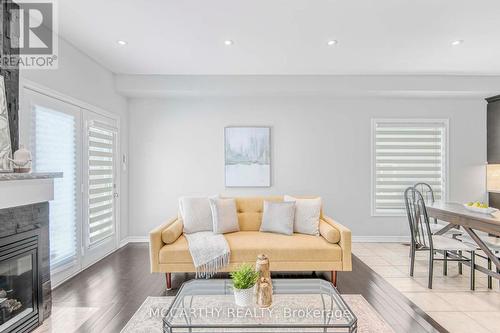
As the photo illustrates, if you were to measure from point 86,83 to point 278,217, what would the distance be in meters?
3.02

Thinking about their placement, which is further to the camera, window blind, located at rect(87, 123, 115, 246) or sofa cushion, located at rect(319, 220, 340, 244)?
window blind, located at rect(87, 123, 115, 246)

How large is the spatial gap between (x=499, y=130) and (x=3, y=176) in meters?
6.51

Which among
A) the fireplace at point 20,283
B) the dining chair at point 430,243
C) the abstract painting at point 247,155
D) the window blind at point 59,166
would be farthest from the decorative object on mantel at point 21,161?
the dining chair at point 430,243

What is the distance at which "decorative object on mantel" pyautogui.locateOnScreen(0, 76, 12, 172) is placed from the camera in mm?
2264

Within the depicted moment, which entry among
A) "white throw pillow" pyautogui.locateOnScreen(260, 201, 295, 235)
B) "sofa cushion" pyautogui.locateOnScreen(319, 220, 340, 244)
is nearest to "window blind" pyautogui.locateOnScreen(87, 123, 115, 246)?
"white throw pillow" pyautogui.locateOnScreen(260, 201, 295, 235)

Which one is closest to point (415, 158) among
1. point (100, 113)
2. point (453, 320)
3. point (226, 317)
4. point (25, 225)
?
point (453, 320)

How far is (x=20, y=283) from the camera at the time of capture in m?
2.34

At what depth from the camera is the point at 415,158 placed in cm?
514

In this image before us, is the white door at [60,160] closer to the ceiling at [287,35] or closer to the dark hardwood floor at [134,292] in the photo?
the dark hardwood floor at [134,292]

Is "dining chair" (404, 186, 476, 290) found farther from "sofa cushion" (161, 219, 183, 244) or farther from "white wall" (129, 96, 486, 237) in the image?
"sofa cushion" (161, 219, 183, 244)

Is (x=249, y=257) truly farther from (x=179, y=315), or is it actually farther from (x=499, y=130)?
(x=499, y=130)

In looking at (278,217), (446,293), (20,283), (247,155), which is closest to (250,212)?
(278,217)

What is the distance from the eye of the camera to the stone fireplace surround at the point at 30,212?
6.83 ft

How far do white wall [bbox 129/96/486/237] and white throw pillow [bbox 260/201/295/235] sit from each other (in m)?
1.35
